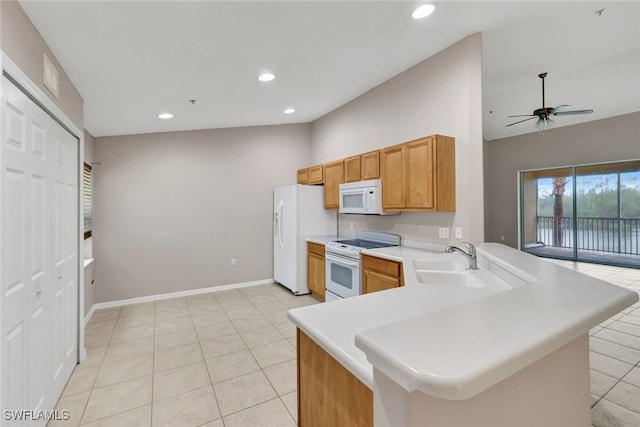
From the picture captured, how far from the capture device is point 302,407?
1266 mm

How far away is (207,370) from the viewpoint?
2611mm

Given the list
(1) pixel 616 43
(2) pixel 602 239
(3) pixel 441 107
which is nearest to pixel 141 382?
(3) pixel 441 107

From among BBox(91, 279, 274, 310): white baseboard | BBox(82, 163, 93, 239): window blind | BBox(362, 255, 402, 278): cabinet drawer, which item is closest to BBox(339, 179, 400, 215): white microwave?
BBox(362, 255, 402, 278): cabinet drawer

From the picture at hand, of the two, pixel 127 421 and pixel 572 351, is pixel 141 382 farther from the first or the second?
pixel 572 351

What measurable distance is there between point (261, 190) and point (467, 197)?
3.41 metres

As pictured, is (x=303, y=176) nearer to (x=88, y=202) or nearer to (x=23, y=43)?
(x=88, y=202)

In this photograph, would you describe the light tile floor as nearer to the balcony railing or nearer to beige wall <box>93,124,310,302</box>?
beige wall <box>93,124,310,302</box>

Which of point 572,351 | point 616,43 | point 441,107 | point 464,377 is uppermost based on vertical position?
point 616,43

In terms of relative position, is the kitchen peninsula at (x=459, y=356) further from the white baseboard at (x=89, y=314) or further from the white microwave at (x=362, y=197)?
the white baseboard at (x=89, y=314)

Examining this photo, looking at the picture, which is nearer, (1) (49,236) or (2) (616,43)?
(1) (49,236)

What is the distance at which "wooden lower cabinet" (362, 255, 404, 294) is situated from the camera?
2879mm

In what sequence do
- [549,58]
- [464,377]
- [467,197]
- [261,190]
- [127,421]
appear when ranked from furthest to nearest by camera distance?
[261,190], [549,58], [467,197], [127,421], [464,377]

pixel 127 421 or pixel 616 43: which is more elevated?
pixel 616 43

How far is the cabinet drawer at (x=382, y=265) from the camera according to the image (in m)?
2.87
